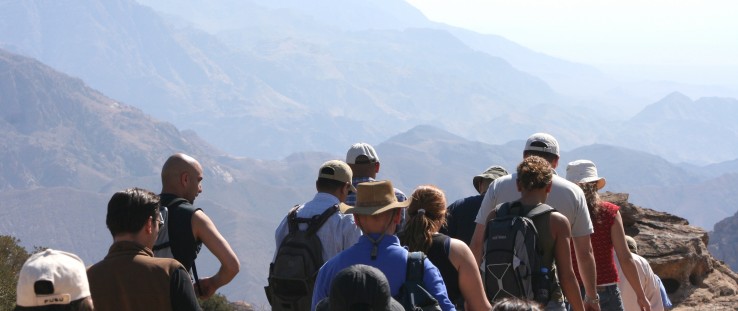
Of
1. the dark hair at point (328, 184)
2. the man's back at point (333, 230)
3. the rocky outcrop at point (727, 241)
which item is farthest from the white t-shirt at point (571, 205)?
the rocky outcrop at point (727, 241)

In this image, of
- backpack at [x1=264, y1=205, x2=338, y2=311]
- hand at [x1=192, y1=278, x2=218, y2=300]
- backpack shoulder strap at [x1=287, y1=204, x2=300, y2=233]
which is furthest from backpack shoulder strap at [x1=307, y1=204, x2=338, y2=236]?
hand at [x1=192, y1=278, x2=218, y2=300]

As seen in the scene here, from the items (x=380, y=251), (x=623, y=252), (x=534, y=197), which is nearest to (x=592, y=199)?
(x=623, y=252)

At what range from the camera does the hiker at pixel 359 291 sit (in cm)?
382

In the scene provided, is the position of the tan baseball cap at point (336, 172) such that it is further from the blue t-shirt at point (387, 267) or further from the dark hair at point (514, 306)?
the dark hair at point (514, 306)

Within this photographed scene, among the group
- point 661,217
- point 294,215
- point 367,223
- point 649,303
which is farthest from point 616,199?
point 367,223

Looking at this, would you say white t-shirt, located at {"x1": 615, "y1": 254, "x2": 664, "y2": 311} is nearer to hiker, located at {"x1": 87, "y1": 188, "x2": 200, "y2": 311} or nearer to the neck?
the neck

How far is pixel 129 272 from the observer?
4578 millimetres

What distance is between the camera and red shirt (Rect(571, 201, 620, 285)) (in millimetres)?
6660

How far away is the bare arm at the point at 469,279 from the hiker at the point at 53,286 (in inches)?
79.0

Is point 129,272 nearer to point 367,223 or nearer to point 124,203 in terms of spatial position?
point 124,203

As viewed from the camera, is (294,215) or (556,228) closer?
(556,228)

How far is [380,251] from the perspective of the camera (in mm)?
4770

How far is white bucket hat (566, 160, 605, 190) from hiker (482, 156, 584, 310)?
1.26 m

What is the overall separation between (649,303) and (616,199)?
4.54m
